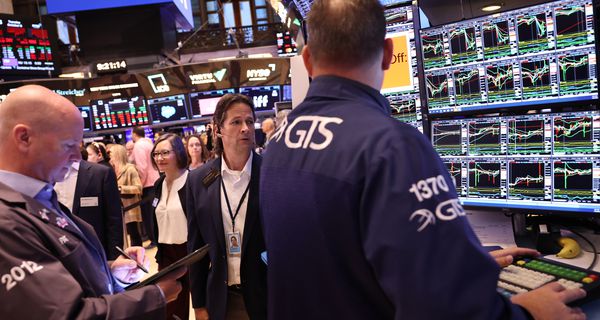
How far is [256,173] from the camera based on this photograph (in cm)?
241

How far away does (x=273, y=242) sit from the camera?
1149 mm

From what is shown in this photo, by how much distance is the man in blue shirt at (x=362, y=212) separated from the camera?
887mm

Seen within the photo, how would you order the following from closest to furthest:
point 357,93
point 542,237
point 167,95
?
1. point 357,93
2. point 542,237
3. point 167,95

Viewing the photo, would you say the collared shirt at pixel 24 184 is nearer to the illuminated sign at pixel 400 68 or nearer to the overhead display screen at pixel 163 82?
the illuminated sign at pixel 400 68

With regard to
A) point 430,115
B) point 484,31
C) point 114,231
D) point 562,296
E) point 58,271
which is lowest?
point 114,231

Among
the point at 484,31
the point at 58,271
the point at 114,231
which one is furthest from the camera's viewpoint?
the point at 114,231

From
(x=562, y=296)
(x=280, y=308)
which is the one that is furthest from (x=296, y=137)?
(x=562, y=296)

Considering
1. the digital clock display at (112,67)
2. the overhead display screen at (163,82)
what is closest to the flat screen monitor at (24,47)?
the digital clock display at (112,67)

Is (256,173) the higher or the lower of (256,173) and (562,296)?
the higher

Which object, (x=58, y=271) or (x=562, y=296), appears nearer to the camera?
(x=562, y=296)

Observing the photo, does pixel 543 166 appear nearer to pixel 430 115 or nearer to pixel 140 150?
pixel 430 115

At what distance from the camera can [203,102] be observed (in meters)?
11.2

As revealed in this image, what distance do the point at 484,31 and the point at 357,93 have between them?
115cm

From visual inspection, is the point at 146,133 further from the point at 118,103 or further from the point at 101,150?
the point at 101,150
